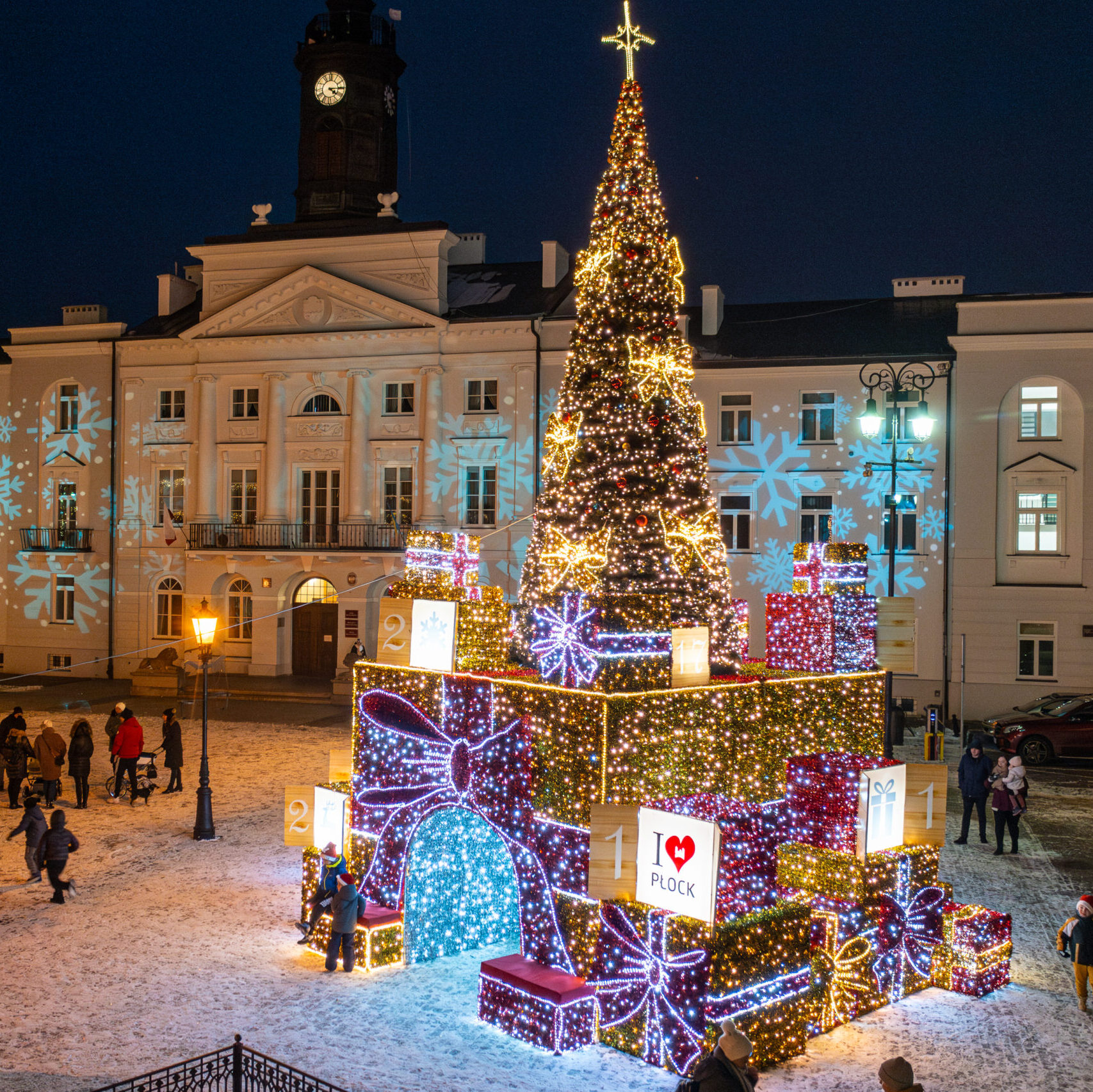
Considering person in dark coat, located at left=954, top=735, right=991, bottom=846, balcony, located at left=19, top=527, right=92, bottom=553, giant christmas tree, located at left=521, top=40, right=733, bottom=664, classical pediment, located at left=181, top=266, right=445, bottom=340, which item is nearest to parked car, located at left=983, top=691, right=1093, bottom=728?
person in dark coat, located at left=954, top=735, right=991, bottom=846

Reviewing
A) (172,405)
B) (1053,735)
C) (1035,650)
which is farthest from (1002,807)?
(172,405)

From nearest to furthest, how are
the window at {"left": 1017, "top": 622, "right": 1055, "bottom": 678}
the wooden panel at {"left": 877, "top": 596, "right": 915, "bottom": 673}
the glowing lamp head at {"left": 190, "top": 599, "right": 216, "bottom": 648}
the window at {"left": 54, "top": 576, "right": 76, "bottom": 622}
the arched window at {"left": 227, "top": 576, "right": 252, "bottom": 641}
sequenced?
the wooden panel at {"left": 877, "top": 596, "right": 915, "bottom": 673}, the glowing lamp head at {"left": 190, "top": 599, "right": 216, "bottom": 648}, the window at {"left": 1017, "top": 622, "right": 1055, "bottom": 678}, the arched window at {"left": 227, "top": 576, "right": 252, "bottom": 641}, the window at {"left": 54, "top": 576, "right": 76, "bottom": 622}

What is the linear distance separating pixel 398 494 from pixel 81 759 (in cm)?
1678

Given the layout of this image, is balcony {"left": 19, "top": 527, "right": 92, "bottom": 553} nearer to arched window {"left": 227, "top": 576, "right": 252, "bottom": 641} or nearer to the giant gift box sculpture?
arched window {"left": 227, "top": 576, "right": 252, "bottom": 641}

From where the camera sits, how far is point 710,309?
32219 mm

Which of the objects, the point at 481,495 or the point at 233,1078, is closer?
the point at 233,1078

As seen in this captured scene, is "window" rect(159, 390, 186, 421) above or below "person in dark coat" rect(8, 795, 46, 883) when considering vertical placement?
above

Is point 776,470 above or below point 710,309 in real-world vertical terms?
below

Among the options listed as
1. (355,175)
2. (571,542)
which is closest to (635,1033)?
(571,542)

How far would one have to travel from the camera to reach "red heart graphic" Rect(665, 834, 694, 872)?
852cm

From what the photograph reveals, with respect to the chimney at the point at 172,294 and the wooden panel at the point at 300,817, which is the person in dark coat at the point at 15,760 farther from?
the chimney at the point at 172,294

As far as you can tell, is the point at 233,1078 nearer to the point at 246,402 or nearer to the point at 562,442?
the point at 562,442

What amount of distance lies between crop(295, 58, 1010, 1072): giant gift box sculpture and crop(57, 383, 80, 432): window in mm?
28888

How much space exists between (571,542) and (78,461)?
29487 millimetres
